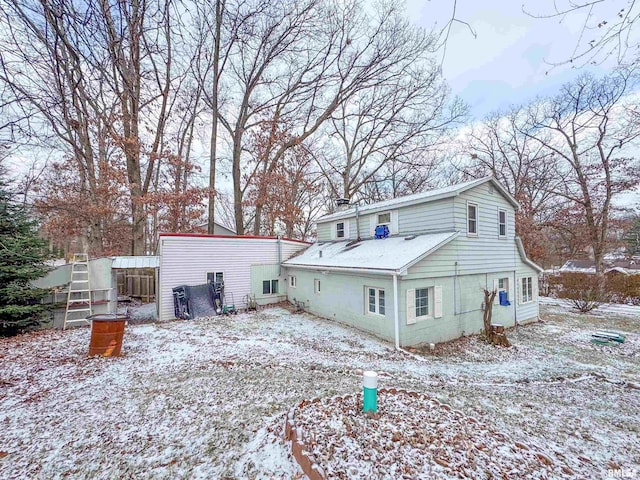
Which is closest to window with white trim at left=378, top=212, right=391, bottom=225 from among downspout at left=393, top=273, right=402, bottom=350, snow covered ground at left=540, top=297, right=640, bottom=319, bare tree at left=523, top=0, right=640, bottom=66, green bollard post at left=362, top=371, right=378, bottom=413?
downspout at left=393, top=273, right=402, bottom=350

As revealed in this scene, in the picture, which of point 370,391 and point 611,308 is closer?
point 370,391

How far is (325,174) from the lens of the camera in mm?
20797

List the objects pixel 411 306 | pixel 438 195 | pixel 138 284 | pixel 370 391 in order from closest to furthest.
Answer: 1. pixel 370 391
2. pixel 411 306
3. pixel 438 195
4. pixel 138 284

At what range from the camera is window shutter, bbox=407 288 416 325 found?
7.59 m

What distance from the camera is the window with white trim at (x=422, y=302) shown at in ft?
26.3

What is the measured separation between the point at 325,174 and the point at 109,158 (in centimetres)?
1284

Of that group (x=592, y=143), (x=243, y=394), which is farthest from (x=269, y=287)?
(x=592, y=143)

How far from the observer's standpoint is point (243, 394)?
4.52 m

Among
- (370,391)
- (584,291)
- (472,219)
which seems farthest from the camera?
(584,291)

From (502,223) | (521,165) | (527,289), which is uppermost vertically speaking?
(521,165)

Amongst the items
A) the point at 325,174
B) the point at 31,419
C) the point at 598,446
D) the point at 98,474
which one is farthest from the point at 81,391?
the point at 325,174

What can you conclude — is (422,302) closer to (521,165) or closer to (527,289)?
(527,289)

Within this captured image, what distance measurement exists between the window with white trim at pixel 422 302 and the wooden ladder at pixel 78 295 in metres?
9.78

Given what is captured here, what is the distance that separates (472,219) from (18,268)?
1326 centimetres
